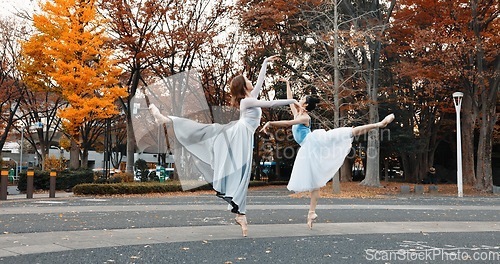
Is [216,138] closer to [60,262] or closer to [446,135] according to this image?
[60,262]

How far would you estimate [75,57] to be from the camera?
26.4m

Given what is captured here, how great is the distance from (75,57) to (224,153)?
20.7m

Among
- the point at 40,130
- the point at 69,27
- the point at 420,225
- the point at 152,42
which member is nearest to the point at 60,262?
the point at 420,225

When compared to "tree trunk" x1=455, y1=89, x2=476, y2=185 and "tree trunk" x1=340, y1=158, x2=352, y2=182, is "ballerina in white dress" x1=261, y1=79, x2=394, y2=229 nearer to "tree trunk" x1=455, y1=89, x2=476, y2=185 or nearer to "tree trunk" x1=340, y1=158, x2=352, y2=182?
"tree trunk" x1=455, y1=89, x2=476, y2=185

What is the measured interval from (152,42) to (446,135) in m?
25.6

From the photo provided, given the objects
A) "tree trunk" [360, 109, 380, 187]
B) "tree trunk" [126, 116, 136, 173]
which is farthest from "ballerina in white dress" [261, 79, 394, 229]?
"tree trunk" [126, 116, 136, 173]

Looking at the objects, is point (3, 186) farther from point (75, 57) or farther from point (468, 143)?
point (468, 143)

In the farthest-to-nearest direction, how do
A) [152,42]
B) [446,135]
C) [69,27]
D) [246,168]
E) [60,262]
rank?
[446,135] < [152,42] < [69,27] < [246,168] < [60,262]

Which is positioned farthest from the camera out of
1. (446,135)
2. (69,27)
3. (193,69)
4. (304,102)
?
(446,135)

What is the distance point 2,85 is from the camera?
31.9 metres

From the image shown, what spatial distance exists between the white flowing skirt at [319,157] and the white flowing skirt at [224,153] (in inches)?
48.0

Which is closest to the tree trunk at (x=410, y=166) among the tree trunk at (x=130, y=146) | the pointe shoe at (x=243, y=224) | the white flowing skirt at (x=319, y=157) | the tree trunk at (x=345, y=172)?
the tree trunk at (x=345, y=172)

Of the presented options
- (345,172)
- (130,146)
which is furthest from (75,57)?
(345,172)

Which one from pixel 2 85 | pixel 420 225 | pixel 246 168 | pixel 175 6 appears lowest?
pixel 420 225
